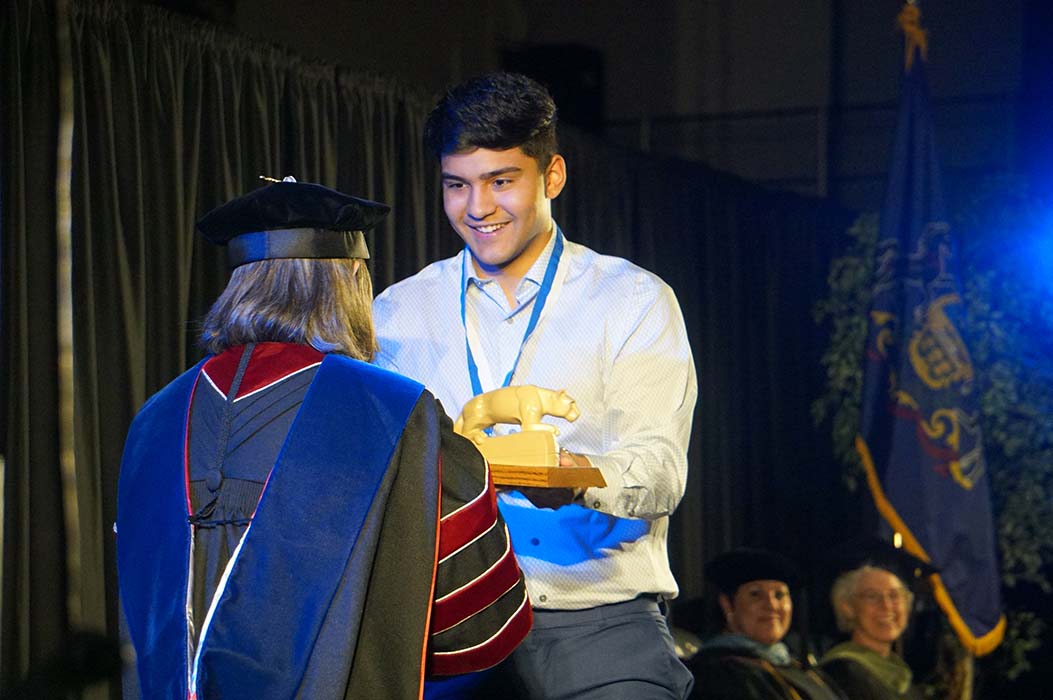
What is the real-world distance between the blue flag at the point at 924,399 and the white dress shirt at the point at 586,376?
341cm

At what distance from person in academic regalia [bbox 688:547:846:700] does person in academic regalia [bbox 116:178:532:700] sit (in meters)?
2.68

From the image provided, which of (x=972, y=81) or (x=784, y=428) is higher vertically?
(x=972, y=81)

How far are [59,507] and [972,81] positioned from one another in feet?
18.1

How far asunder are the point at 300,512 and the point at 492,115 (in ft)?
2.79

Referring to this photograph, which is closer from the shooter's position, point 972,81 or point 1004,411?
point 1004,411

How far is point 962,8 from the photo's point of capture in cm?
691

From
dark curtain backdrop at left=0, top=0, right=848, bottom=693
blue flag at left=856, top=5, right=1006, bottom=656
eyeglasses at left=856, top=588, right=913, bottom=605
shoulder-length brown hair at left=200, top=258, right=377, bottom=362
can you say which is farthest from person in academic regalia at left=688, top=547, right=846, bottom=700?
shoulder-length brown hair at left=200, top=258, right=377, bottom=362

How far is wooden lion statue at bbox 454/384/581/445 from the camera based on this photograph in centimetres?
204

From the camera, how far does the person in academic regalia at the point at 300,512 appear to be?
5.73 feet

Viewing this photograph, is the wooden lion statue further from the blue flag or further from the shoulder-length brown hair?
the blue flag

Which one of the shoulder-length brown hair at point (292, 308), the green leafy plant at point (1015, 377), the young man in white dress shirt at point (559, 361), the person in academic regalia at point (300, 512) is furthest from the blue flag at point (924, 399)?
the shoulder-length brown hair at point (292, 308)

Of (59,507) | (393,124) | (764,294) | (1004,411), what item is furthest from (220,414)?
(1004,411)

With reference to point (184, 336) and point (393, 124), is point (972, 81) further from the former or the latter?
point (184, 336)

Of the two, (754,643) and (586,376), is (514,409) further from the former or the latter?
(754,643)
